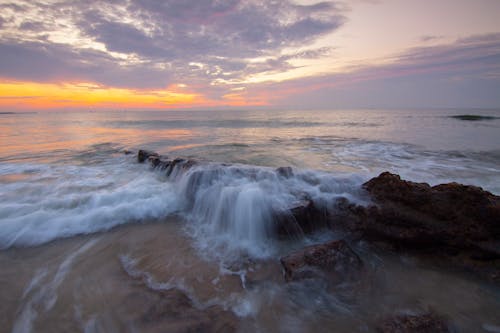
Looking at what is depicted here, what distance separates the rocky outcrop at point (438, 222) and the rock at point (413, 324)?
4.65ft

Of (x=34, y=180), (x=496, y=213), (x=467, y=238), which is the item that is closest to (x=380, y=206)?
(x=467, y=238)

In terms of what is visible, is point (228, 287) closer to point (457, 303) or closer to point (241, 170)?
point (457, 303)

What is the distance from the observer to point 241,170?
6.40 m

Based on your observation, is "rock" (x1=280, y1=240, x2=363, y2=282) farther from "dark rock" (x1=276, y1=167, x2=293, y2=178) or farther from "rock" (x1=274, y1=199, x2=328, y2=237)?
"dark rock" (x1=276, y1=167, x2=293, y2=178)

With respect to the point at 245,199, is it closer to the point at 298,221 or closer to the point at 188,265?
the point at 298,221

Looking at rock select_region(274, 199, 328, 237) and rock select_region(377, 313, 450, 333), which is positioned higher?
rock select_region(274, 199, 328, 237)

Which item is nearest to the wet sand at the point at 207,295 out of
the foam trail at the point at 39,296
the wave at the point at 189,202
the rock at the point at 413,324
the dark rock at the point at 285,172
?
the foam trail at the point at 39,296

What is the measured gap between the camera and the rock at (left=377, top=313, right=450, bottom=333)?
2.26m

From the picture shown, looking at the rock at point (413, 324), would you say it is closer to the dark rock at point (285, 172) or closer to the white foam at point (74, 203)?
the dark rock at point (285, 172)

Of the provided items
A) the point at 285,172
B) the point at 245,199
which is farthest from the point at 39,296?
the point at 285,172

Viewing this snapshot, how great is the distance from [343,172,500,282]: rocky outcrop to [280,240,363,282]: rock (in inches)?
35.8

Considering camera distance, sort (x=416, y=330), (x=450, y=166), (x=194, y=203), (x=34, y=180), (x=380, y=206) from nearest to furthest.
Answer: (x=416, y=330)
(x=380, y=206)
(x=194, y=203)
(x=34, y=180)
(x=450, y=166)

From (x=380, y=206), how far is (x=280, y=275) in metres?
2.26

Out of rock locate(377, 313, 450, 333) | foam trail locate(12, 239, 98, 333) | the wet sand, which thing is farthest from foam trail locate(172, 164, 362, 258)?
foam trail locate(12, 239, 98, 333)
